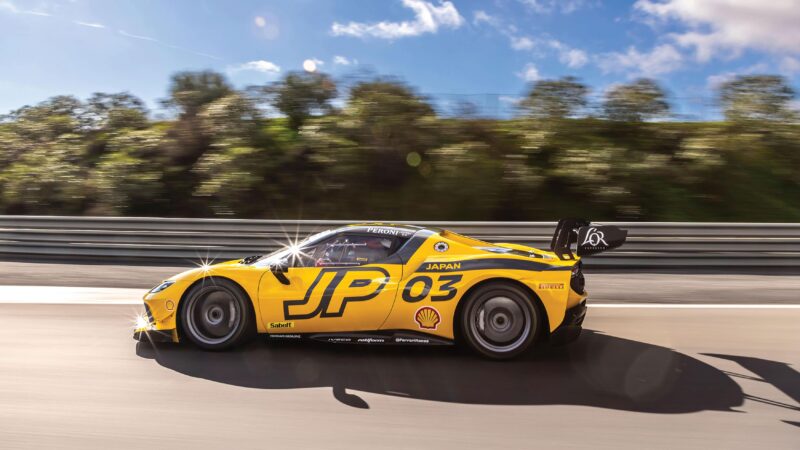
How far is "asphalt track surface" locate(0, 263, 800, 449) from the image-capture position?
362cm

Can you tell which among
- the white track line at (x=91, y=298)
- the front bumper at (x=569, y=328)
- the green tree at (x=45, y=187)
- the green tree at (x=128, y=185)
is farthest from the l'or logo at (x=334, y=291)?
the green tree at (x=45, y=187)

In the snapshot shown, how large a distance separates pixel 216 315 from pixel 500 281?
239 centimetres

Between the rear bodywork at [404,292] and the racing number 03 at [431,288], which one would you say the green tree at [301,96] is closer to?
the rear bodywork at [404,292]

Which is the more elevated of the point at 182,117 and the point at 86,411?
the point at 182,117

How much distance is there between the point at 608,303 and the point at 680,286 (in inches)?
65.1

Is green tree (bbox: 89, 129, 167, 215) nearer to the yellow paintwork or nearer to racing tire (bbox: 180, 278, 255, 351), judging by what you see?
racing tire (bbox: 180, 278, 255, 351)

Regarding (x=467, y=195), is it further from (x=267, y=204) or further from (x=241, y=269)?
(x=241, y=269)

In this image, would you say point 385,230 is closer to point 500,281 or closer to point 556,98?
point 500,281

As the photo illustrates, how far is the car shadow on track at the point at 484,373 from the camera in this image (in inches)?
167

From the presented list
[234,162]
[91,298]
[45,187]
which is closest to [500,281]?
[91,298]

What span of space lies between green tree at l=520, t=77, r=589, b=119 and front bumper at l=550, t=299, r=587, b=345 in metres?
9.35

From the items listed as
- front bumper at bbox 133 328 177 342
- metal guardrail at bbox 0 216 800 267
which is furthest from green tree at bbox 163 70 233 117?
front bumper at bbox 133 328 177 342

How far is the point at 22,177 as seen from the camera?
14.2 metres

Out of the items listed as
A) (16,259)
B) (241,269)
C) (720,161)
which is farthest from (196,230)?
(720,161)
